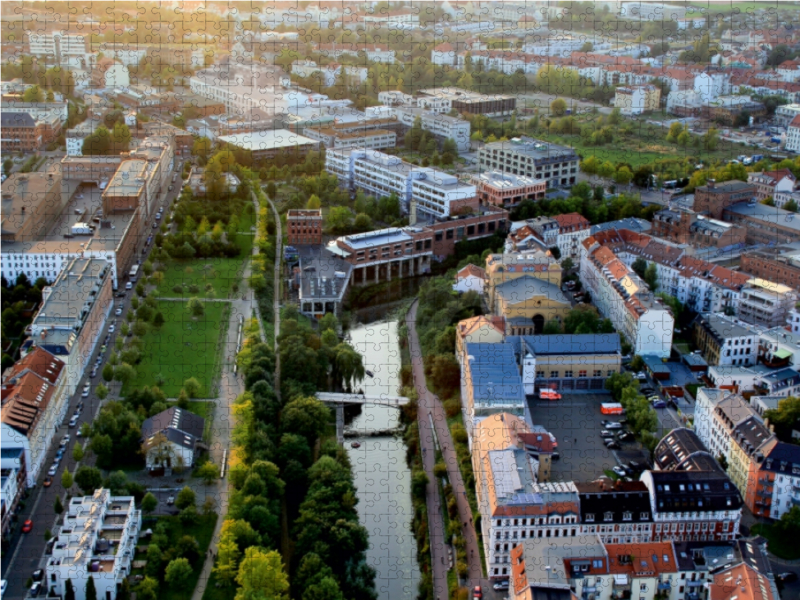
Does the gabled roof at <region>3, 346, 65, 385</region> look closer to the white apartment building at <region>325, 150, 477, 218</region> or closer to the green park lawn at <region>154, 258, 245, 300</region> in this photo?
the green park lawn at <region>154, 258, 245, 300</region>

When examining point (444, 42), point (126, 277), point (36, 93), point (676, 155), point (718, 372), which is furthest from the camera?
point (444, 42)

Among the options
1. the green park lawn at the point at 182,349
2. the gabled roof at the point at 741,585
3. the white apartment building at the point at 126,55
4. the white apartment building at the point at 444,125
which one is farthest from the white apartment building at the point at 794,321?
the white apartment building at the point at 126,55

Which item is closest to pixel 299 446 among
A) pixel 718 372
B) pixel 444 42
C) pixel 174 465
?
pixel 174 465

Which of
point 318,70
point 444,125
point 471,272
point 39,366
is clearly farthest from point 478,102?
point 39,366

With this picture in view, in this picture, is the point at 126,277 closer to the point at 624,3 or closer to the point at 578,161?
the point at 578,161

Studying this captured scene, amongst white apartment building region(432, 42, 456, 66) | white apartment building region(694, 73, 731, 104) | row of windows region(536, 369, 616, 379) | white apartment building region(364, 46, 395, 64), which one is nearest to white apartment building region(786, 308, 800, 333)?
row of windows region(536, 369, 616, 379)
